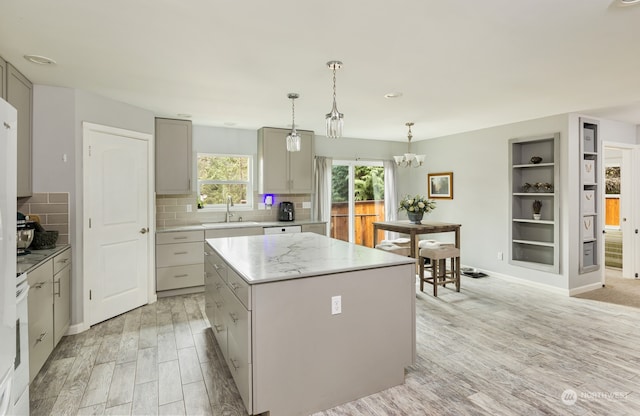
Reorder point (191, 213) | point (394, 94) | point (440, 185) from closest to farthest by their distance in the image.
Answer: point (394, 94), point (191, 213), point (440, 185)

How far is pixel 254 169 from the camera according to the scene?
5574mm

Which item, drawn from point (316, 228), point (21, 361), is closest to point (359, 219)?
point (316, 228)

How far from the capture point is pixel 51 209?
10.6 feet

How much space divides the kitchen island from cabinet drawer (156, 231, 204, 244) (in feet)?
7.05

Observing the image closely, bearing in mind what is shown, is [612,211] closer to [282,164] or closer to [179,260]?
[282,164]

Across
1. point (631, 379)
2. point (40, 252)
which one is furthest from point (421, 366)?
point (40, 252)

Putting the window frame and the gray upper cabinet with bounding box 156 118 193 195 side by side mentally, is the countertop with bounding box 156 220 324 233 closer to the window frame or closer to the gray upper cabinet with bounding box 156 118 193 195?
the window frame

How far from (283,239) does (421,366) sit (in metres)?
1.58

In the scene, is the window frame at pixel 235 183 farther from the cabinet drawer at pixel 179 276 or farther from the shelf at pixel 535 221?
the shelf at pixel 535 221

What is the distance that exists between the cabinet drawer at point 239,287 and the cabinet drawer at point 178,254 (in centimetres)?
244

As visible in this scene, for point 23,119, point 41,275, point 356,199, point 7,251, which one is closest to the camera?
point 7,251

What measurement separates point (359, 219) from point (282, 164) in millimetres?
2027

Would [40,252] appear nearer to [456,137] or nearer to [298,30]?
[298,30]

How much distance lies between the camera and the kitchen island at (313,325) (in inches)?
76.0
